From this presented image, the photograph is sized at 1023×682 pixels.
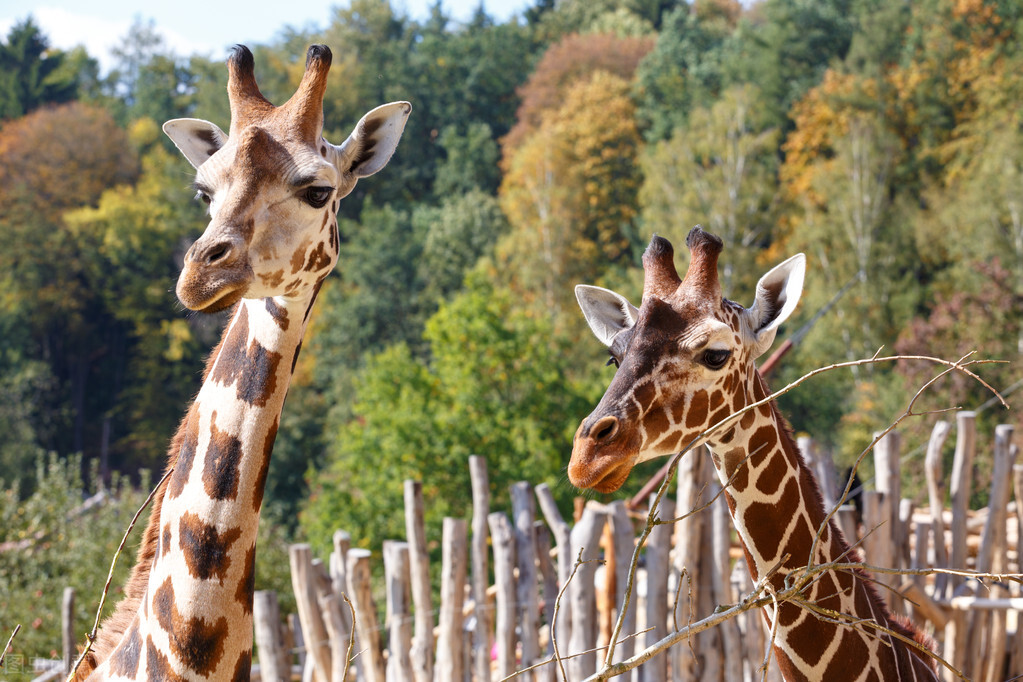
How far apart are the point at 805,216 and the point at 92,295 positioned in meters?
24.3

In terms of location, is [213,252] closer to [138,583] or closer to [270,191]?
[270,191]

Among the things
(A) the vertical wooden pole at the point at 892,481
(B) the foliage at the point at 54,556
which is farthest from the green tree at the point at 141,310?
(A) the vertical wooden pole at the point at 892,481

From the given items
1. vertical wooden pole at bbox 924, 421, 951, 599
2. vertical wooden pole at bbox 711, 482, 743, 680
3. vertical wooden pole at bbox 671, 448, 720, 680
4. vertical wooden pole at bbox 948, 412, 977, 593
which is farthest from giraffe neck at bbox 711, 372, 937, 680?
vertical wooden pole at bbox 924, 421, 951, 599

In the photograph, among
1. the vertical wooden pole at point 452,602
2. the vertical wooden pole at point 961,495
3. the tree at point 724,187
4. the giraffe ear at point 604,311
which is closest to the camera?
the giraffe ear at point 604,311

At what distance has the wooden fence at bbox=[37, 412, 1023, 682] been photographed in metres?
4.52

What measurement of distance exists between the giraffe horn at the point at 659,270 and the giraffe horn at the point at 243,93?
1058 millimetres

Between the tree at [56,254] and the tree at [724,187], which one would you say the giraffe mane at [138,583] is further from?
the tree at [56,254]

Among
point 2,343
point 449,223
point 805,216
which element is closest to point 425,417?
point 805,216

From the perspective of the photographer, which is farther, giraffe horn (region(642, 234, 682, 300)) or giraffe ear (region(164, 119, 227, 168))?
giraffe horn (region(642, 234, 682, 300))

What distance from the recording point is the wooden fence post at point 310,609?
546cm

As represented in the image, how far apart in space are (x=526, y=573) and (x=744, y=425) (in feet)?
10.1

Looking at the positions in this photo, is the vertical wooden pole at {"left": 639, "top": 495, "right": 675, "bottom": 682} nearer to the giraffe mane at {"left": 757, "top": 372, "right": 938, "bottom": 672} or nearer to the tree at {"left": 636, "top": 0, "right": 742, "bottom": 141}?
the giraffe mane at {"left": 757, "top": 372, "right": 938, "bottom": 672}

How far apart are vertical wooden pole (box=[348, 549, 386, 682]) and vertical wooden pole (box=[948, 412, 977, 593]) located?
11.5 ft

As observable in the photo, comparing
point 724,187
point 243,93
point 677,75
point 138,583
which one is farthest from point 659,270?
point 677,75
